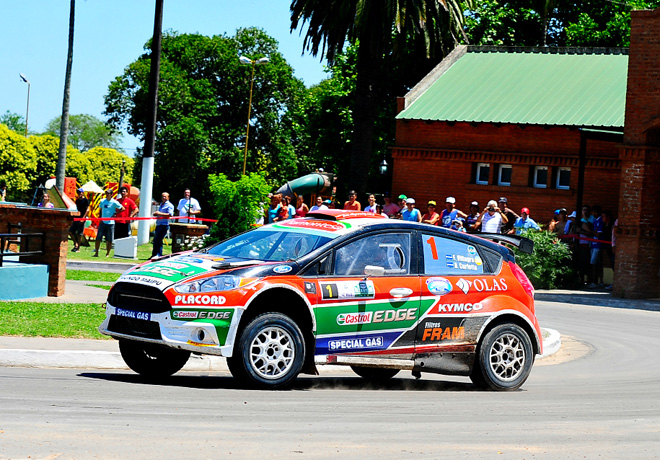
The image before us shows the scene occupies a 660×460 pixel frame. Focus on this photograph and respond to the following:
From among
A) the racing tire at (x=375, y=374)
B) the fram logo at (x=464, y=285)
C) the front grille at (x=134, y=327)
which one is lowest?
the racing tire at (x=375, y=374)

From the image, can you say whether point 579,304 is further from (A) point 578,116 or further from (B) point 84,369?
(B) point 84,369

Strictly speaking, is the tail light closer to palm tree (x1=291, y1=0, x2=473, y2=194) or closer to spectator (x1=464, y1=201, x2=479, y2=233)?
spectator (x1=464, y1=201, x2=479, y2=233)

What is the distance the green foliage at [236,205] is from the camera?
73.6 ft

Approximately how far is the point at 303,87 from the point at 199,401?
82.9m

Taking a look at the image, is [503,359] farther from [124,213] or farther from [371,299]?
[124,213]

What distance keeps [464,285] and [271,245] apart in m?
2.04

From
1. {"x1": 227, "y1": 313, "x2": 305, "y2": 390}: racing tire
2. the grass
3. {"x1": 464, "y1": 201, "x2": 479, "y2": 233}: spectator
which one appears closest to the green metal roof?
{"x1": 464, "y1": 201, "x2": 479, "y2": 233}: spectator

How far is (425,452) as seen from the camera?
7020 mm

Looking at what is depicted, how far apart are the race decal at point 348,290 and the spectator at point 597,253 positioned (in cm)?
1752

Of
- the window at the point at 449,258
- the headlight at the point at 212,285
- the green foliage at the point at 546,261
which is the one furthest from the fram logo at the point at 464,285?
the green foliage at the point at 546,261

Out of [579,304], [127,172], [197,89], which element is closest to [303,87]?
[197,89]

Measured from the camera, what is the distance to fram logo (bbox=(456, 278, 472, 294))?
10.5m

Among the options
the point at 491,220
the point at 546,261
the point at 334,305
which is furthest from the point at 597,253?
the point at 334,305

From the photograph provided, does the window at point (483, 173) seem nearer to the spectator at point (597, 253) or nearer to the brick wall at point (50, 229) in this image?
the spectator at point (597, 253)
